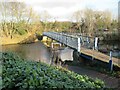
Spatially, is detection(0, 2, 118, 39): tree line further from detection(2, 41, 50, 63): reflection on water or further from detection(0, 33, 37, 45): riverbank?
detection(2, 41, 50, 63): reflection on water

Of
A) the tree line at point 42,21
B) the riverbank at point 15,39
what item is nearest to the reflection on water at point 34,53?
the tree line at point 42,21

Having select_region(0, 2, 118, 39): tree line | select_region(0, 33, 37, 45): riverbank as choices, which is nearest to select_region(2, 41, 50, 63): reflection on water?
select_region(0, 2, 118, 39): tree line

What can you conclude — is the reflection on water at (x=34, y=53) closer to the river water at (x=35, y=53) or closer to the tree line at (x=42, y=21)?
the river water at (x=35, y=53)

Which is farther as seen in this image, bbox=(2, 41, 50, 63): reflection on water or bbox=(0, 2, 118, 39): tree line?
bbox=(0, 2, 118, 39): tree line

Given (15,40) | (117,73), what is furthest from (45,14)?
(117,73)

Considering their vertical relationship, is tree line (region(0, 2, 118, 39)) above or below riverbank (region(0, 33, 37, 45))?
above

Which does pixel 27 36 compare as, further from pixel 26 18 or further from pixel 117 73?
pixel 117 73

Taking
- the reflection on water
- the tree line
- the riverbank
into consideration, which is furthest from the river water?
the riverbank

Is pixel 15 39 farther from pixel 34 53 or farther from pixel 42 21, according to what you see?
pixel 34 53

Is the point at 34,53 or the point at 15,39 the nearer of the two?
the point at 34,53

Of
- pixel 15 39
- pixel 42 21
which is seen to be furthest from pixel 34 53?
pixel 42 21

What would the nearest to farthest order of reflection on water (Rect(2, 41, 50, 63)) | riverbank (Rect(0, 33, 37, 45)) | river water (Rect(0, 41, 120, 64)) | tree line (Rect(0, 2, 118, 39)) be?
1. river water (Rect(0, 41, 120, 64))
2. reflection on water (Rect(2, 41, 50, 63))
3. tree line (Rect(0, 2, 118, 39))
4. riverbank (Rect(0, 33, 37, 45))

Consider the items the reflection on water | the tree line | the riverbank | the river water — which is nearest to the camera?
the river water

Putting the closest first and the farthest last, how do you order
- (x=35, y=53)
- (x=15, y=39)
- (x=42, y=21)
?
(x=35, y=53), (x=15, y=39), (x=42, y=21)
